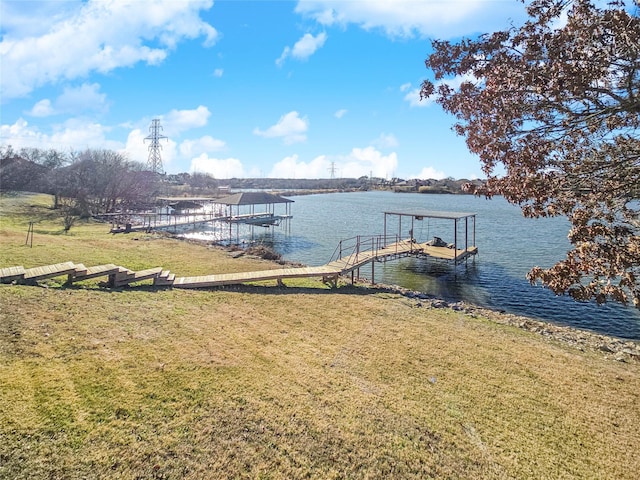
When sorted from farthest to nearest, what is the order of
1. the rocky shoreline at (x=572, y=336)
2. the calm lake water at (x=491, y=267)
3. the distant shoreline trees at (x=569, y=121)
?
the calm lake water at (x=491, y=267) → the rocky shoreline at (x=572, y=336) → the distant shoreline trees at (x=569, y=121)

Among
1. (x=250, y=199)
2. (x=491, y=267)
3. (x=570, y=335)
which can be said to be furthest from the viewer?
(x=250, y=199)

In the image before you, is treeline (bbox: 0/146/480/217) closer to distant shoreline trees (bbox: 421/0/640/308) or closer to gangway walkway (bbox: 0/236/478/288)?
gangway walkway (bbox: 0/236/478/288)

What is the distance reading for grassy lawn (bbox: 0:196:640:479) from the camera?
4418 millimetres

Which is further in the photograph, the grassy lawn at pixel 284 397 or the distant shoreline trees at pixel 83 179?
the distant shoreline trees at pixel 83 179

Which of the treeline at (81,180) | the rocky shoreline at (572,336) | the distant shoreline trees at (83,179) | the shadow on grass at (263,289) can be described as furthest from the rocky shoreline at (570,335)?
the treeline at (81,180)

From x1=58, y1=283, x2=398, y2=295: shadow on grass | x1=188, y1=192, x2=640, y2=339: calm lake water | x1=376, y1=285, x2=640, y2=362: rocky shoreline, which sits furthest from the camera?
x1=188, y1=192, x2=640, y2=339: calm lake water

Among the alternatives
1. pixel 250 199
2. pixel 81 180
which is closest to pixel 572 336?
pixel 250 199

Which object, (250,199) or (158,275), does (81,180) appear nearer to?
(250,199)

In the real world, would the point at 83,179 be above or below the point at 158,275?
above

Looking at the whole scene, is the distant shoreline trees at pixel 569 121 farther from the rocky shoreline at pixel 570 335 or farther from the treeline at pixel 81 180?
the treeline at pixel 81 180

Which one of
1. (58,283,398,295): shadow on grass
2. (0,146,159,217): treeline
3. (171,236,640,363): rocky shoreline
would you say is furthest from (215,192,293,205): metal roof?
(171,236,640,363): rocky shoreline

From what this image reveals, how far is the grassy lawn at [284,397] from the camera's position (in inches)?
174

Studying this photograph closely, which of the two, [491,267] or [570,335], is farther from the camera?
[491,267]

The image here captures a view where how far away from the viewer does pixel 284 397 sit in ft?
18.7
